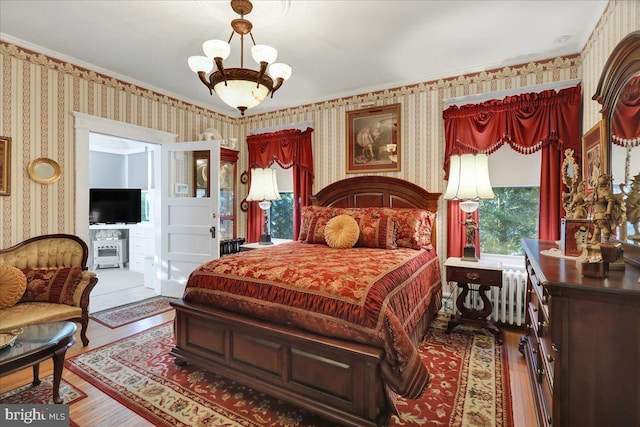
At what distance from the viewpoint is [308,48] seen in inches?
122

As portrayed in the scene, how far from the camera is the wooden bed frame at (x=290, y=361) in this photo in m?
1.66

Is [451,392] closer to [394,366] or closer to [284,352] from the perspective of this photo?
[394,366]

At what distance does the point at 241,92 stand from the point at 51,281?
7.91ft

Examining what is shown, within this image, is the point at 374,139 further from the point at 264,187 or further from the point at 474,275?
the point at 474,275

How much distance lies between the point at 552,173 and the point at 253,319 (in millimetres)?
3136

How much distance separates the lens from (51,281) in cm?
279

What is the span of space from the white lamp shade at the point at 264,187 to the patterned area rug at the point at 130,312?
5.98 feet

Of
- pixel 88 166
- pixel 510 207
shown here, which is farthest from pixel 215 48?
pixel 510 207

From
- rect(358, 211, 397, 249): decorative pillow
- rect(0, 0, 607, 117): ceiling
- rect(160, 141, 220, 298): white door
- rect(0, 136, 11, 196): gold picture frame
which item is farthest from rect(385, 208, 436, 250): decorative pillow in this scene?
rect(0, 136, 11, 196): gold picture frame

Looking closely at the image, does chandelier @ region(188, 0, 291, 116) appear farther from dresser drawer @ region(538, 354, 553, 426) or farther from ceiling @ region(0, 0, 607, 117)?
dresser drawer @ region(538, 354, 553, 426)

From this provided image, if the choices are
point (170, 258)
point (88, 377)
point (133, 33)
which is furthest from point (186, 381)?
point (133, 33)

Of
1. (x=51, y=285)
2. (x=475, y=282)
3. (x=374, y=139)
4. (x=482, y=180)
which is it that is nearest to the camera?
(x=51, y=285)

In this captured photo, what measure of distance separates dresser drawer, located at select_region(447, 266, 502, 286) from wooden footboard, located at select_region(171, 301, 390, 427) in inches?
65.9

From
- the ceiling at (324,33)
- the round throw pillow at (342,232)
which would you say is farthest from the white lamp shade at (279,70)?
the round throw pillow at (342,232)
